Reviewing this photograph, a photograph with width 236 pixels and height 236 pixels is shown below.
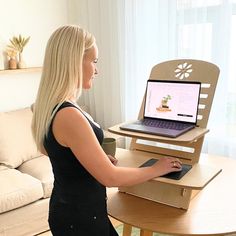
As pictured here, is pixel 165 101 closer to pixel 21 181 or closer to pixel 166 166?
pixel 166 166

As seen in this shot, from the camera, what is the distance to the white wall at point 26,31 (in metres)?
3.29

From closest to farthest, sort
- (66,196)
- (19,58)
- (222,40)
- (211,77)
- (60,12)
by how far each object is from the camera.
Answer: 1. (66,196)
2. (211,77)
3. (222,40)
4. (19,58)
5. (60,12)

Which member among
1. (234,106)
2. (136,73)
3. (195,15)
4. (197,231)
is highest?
(195,15)

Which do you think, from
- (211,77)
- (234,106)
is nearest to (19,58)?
(234,106)

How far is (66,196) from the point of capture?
53.6 inches

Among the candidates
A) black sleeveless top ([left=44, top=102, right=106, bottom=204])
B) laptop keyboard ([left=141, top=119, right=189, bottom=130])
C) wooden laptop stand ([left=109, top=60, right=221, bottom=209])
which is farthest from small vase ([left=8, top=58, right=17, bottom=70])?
black sleeveless top ([left=44, top=102, right=106, bottom=204])

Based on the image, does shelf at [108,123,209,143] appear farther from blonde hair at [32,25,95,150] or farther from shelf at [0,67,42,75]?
shelf at [0,67,42,75]

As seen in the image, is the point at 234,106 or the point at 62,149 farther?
the point at 234,106

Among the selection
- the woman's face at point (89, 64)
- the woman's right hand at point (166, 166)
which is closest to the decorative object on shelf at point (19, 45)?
the woman's face at point (89, 64)

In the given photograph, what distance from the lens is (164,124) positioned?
1547 millimetres

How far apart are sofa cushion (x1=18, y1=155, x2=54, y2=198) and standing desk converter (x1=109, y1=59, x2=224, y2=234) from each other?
1.11m

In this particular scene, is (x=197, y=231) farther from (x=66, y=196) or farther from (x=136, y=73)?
(x=136, y=73)

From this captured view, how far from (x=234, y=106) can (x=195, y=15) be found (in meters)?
0.77

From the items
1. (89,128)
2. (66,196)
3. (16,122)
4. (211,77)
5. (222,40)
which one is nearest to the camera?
(89,128)
